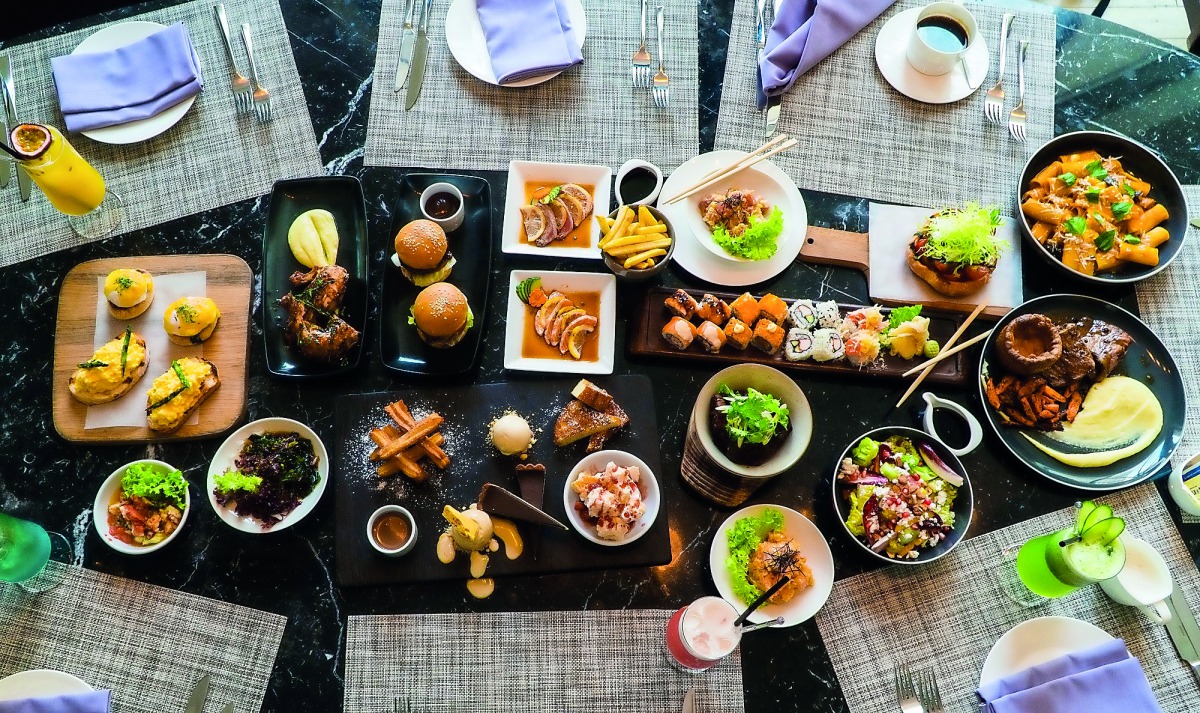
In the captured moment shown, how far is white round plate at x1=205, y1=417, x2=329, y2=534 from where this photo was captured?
2592 millimetres

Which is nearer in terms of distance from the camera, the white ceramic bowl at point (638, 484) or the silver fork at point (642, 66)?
the white ceramic bowl at point (638, 484)

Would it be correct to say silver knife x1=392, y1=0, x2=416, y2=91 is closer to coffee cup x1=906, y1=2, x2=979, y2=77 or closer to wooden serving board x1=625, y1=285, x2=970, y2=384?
wooden serving board x1=625, y1=285, x2=970, y2=384

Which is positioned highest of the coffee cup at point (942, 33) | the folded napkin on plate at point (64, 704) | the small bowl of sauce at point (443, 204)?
the coffee cup at point (942, 33)

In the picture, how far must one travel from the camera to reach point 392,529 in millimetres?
2654

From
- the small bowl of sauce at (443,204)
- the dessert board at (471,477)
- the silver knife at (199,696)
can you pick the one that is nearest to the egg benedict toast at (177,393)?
the dessert board at (471,477)

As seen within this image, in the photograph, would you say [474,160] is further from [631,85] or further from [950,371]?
[950,371]

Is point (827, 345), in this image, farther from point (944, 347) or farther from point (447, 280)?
point (447, 280)

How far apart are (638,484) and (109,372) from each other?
195 cm

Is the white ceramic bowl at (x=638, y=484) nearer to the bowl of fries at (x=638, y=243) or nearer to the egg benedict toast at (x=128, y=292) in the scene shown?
the bowl of fries at (x=638, y=243)

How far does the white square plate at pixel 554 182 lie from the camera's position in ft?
9.78

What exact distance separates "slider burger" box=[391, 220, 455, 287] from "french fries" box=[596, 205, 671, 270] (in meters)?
0.64

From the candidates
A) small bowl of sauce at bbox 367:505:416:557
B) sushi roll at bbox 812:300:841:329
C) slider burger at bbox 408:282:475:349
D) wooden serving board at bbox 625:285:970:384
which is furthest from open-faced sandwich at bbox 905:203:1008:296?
small bowl of sauce at bbox 367:505:416:557

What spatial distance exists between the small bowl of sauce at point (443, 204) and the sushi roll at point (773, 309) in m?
1.25

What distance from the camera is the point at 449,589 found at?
265cm
